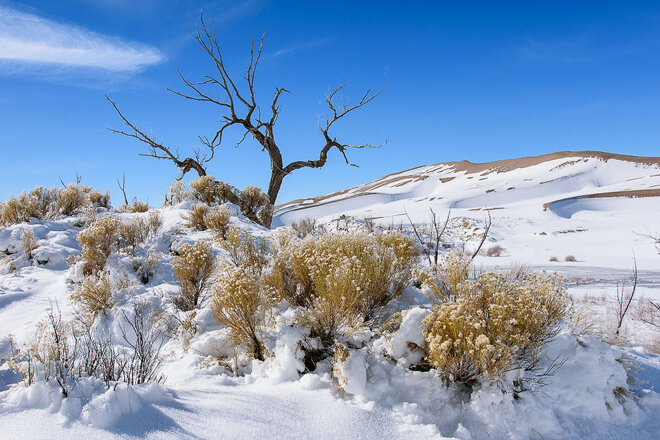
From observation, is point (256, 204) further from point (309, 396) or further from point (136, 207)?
point (309, 396)

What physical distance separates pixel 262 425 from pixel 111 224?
462cm

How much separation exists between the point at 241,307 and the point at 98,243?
3544mm

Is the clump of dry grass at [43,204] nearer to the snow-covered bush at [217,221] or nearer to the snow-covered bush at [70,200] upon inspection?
the snow-covered bush at [70,200]

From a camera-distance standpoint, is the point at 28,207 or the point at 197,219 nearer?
the point at 28,207

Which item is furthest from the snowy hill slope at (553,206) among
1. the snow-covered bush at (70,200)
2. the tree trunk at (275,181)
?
the snow-covered bush at (70,200)

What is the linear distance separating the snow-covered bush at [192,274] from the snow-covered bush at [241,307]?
1231mm

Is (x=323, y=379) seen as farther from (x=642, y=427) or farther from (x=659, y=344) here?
(x=659, y=344)

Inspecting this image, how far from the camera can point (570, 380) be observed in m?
2.51

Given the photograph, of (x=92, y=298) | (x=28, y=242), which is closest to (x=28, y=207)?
(x=28, y=242)

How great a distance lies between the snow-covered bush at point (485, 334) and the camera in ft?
7.06

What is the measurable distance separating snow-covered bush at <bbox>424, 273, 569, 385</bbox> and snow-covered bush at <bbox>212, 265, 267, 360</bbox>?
1.36m

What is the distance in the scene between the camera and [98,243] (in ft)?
16.7

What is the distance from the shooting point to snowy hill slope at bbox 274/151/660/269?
1168cm

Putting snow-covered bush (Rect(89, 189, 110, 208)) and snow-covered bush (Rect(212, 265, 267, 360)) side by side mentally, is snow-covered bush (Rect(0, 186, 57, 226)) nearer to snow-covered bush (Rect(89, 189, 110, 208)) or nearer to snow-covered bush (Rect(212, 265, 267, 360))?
snow-covered bush (Rect(89, 189, 110, 208))
